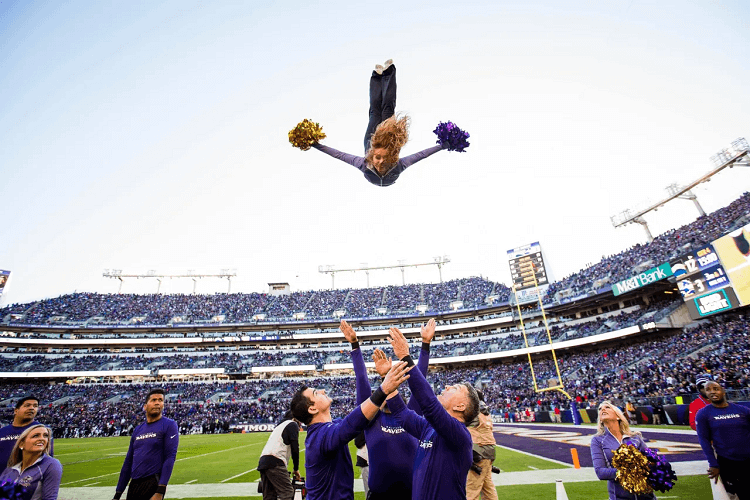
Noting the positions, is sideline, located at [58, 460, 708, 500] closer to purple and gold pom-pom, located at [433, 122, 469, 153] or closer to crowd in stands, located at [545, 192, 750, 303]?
purple and gold pom-pom, located at [433, 122, 469, 153]

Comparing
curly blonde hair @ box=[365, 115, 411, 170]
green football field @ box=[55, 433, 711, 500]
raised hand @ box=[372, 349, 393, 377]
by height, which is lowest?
green football field @ box=[55, 433, 711, 500]

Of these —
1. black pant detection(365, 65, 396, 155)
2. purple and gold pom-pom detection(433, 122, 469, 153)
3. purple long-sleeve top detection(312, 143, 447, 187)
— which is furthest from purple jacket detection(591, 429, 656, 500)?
black pant detection(365, 65, 396, 155)

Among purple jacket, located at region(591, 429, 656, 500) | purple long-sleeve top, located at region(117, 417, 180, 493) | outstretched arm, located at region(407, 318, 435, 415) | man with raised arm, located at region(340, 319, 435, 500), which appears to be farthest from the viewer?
purple long-sleeve top, located at region(117, 417, 180, 493)

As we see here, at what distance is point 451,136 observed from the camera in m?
5.39

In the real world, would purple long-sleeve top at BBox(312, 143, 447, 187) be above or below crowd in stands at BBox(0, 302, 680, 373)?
below

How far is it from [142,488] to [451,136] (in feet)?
19.8

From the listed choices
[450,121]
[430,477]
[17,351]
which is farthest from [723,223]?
[17,351]

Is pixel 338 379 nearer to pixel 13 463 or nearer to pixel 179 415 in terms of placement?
pixel 179 415

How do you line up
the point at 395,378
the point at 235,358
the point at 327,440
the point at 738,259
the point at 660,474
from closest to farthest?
the point at 395,378
the point at 327,440
the point at 660,474
the point at 738,259
the point at 235,358

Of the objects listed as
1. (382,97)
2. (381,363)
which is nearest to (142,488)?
(381,363)

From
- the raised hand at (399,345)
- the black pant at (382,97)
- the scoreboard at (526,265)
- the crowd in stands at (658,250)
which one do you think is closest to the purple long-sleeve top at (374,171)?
the black pant at (382,97)

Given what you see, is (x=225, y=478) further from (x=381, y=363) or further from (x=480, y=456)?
(x=381, y=363)

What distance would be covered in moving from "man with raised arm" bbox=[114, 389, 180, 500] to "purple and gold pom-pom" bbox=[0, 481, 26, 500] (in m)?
1.53

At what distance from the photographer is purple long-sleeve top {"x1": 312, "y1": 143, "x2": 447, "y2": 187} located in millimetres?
5405
